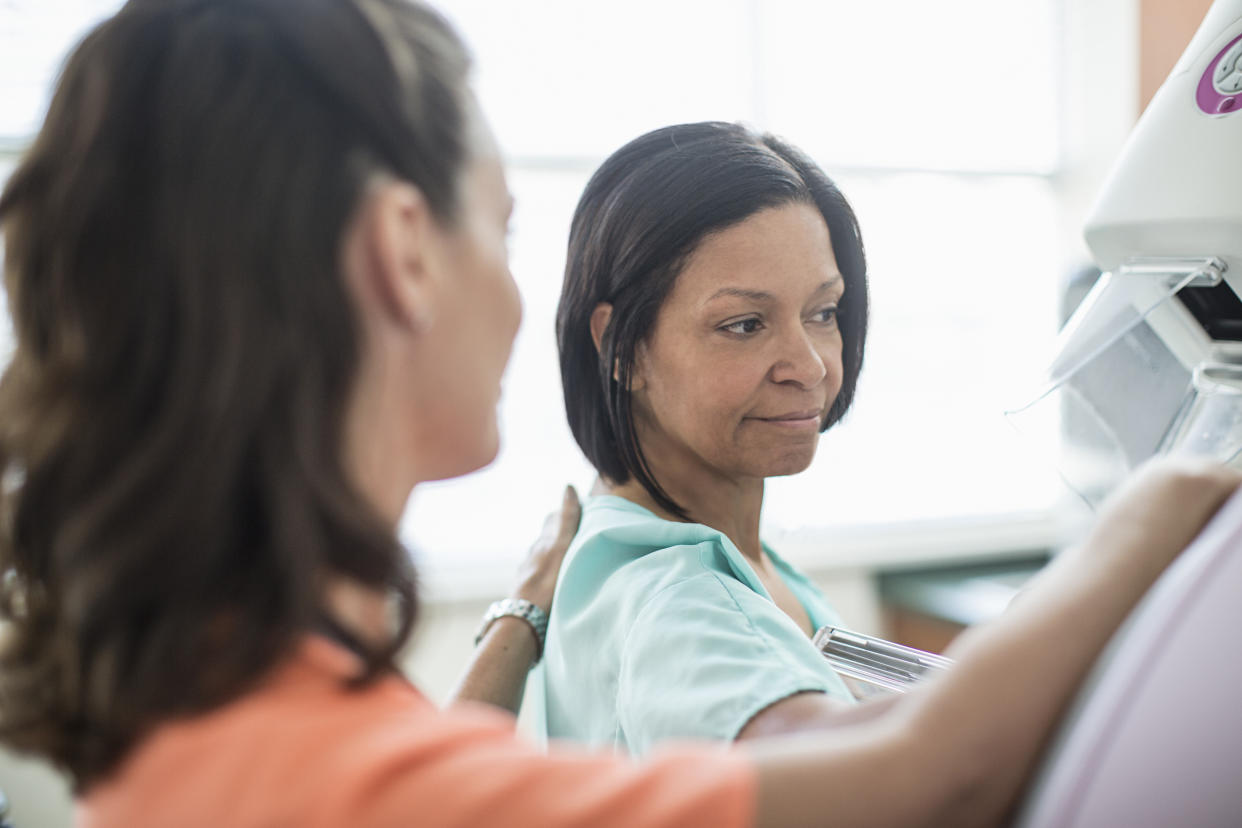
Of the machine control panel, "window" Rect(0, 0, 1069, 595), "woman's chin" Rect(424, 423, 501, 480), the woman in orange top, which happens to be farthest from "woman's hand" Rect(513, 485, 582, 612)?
"window" Rect(0, 0, 1069, 595)

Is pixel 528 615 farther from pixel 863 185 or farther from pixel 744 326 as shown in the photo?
pixel 863 185

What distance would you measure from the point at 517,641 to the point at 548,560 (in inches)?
4.0

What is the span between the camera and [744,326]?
0.89m

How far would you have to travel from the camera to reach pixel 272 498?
0.42 m

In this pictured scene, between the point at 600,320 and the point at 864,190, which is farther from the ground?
the point at 600,320

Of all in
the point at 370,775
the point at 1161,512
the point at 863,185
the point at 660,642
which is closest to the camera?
the point at 370,775

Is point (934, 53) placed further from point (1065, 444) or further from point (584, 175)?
point (1065, 444)

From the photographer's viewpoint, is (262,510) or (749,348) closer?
(262,510)

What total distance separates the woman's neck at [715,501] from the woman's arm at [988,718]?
0.49 m

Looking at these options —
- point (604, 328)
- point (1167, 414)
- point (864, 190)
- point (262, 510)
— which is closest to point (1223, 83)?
point (1167, 414)

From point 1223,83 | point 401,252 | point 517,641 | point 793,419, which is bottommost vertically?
point 517,641

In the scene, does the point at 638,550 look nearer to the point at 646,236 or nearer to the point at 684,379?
the point at 684,379

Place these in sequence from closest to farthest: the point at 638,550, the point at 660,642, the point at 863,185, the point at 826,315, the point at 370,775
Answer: the point at 370,775
the point at 660,642
the point at 638,550
the point at 826,315
the point at 863,185

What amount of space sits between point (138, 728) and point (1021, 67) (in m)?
3.35
